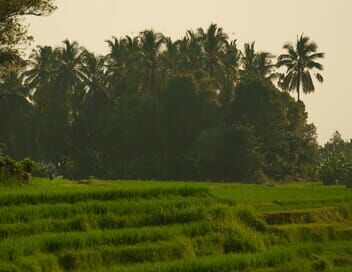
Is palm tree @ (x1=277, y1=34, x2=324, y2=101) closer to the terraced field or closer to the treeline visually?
the treeline

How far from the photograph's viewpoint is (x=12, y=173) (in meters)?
23.7

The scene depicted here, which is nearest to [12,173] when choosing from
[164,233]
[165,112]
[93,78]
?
→ [164,233]

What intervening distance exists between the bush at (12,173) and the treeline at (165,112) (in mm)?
29050

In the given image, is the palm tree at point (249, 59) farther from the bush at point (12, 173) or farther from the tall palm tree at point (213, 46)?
the bush at point (12, 173)

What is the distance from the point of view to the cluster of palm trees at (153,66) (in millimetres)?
58625

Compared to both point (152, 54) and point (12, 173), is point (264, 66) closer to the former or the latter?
point (152, 54)

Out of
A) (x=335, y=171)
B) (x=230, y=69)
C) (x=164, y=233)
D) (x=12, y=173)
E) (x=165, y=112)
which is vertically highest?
(x=230, y=69)

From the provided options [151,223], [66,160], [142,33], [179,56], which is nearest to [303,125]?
[179,56]

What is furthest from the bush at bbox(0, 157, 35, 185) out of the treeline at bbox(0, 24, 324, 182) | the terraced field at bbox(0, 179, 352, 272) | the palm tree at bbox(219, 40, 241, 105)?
the palm tree at bbox(219, 40, 241, 105)

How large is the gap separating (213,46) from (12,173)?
3862cm

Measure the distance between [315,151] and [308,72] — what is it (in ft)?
25.5

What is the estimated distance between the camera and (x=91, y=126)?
6075cm

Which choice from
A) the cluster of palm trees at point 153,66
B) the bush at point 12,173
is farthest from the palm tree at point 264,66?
the bush at point 12,173

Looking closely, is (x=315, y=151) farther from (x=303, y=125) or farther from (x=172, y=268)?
(x=172, y=268)
